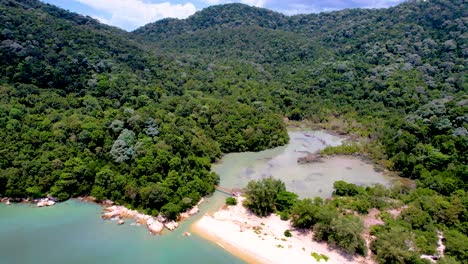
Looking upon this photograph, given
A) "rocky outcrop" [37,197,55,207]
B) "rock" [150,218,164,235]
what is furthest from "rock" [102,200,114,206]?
"rock" [150,218,164,235]

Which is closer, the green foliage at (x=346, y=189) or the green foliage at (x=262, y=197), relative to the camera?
the green foliage at (x=262, y=197)

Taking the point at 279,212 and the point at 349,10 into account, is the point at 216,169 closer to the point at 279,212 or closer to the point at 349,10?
the point at 279,212

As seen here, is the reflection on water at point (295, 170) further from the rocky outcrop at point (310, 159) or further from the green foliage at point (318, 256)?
the green foliage at point (318, 256)

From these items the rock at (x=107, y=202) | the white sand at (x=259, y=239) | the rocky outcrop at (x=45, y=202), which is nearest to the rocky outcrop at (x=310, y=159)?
the white sand at (x=259, y=239)

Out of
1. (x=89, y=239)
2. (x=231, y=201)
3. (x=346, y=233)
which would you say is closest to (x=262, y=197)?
(x=231, y=201)

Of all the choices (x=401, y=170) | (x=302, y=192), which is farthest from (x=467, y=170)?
(x=302, y=192)

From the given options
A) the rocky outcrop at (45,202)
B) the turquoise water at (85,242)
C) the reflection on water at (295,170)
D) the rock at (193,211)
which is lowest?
the turquoise water at (85,242)
